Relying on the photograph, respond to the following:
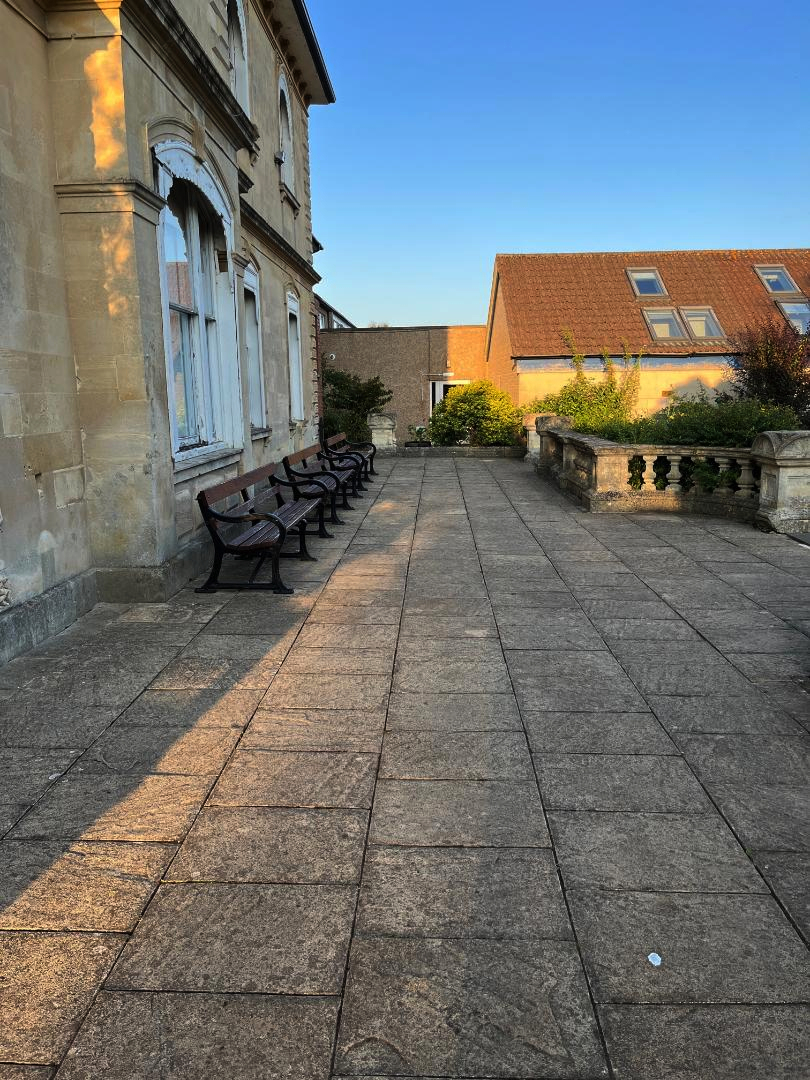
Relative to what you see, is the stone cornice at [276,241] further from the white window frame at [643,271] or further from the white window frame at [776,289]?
the white window frame at [776,289]

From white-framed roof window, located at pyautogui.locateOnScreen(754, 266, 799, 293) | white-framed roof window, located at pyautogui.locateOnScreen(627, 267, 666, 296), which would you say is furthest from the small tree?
white-framed roof window, located at pyautogui.locateOnScreen(754, 266, 799, 293)

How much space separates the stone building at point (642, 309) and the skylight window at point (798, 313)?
0.03 meters

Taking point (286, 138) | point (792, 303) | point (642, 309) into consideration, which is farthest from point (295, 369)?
point (792, 303)

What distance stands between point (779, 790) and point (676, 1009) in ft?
4.61

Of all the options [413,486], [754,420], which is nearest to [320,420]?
[413,486]

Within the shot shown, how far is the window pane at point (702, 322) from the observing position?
22.5 metres

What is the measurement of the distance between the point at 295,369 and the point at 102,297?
932cm

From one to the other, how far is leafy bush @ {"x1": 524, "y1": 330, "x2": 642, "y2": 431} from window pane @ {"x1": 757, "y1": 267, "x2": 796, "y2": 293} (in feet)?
22.1

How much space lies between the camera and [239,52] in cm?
1027

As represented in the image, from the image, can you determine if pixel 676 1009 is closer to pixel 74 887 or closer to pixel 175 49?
pixel 74 887

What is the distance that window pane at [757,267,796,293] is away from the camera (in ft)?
80.0

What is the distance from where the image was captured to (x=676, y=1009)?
2.06 meters

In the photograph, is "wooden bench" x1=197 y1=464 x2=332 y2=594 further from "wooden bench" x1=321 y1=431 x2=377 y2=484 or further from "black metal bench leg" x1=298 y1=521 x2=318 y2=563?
"wooden bench" x1=321 y1=431 x2=377 y2=484

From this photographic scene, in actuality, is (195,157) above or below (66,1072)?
above
